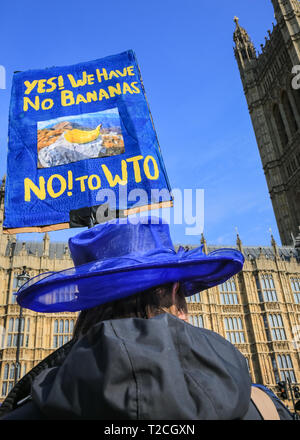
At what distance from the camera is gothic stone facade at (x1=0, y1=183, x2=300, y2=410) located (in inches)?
959

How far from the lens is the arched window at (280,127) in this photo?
43.3 meters

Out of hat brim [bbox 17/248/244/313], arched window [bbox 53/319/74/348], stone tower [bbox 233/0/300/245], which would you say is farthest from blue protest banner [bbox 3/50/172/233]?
stone tower [bbox 233/0/300/245]

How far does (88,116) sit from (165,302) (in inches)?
113

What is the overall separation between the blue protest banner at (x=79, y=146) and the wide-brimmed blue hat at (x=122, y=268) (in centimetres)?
166

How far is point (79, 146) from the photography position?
3658 millimetres

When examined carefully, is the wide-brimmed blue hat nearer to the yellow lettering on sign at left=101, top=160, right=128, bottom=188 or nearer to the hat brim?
the hat brim

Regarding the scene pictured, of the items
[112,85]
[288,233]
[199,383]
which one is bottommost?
[199,383]

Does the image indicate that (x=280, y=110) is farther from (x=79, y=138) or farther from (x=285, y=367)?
(x=79, y=138)

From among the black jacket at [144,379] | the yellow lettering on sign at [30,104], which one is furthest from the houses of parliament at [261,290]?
the black jacket at [144,379]

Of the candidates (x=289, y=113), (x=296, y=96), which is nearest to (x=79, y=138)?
(x=296, y=96)

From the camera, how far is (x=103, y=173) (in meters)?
3.48
